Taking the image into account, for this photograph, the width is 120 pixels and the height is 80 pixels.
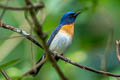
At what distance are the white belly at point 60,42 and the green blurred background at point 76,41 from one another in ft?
0.41

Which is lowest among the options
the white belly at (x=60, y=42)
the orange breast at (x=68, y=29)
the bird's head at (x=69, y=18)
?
the white belly at (x=60, y=42)

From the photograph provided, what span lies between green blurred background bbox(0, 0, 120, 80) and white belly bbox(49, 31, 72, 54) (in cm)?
13

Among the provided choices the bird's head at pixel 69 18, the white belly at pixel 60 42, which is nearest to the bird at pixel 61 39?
the white belly at pixel 60 42

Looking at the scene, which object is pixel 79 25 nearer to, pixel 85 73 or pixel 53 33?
pixel 53 33

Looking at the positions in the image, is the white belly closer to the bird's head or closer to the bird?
the bird

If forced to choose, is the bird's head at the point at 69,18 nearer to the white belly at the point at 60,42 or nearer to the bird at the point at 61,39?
the bird at the point at 61,39

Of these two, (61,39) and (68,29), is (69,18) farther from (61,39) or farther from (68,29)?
(61,39)

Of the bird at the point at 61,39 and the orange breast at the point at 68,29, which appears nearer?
the bird at the point at 61,39

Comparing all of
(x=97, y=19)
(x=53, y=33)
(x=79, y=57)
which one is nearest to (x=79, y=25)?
(x=97, y=19)

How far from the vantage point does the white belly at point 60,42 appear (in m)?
4.21

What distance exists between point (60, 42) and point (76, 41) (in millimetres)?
574

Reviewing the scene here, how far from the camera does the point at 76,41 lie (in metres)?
4.75

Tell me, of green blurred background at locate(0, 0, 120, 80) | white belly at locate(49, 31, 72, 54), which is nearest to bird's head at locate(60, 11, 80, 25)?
green blurred background at locate(0, 0, 120, 80)

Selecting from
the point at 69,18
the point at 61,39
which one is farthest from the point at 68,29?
the point at 69,18
